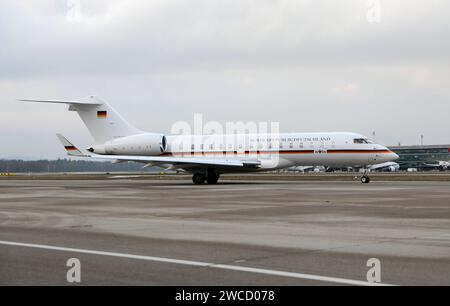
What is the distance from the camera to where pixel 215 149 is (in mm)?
47969

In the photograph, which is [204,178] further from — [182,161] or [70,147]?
[70,147]

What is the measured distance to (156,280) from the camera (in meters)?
8.20

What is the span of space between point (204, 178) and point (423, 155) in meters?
120

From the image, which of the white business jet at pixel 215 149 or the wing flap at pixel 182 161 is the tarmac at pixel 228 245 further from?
the white business jet at pixel 215 149

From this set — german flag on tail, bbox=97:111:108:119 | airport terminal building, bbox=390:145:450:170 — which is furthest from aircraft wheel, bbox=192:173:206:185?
airport terminal building, bbox=390:145:450:170

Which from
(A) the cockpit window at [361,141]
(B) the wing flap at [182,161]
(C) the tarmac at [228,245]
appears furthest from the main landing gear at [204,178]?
(C) the tarmac at [228,245]

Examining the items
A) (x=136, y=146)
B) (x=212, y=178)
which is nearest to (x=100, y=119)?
(x=136, y=146)

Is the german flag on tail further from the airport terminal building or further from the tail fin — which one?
the airport terminal building

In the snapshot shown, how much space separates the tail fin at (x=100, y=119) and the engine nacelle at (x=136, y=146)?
0.65 m

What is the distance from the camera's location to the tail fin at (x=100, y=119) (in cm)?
4959

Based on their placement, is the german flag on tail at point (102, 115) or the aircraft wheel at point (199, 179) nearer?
the aircraft wheel at point (199, 179)

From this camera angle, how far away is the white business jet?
44438 millimetres
